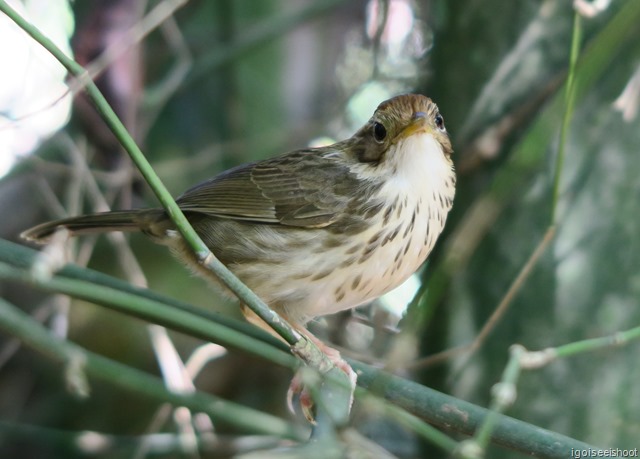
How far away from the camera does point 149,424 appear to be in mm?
4137

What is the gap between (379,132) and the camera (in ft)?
9.84

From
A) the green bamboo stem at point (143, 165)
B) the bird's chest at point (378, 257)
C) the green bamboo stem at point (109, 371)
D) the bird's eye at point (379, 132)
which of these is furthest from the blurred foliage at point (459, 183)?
the green bamboo stem at point (109, 371)

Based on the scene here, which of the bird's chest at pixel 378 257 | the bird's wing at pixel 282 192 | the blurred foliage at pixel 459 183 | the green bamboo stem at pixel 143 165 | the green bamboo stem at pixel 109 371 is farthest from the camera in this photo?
the blurred foliage at pixel 459 183

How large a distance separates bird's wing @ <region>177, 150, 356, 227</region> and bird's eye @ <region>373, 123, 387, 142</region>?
0.55 ft

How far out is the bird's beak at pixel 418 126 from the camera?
9.23ft

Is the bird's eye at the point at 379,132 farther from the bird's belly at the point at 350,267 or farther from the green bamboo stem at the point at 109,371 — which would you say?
the green bamboo stem at the point at 109,371

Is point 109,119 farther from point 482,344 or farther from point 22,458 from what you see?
point 22,458

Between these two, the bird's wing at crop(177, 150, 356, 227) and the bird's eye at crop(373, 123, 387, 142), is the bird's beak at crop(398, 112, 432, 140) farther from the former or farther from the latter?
the bird's wing at crop(177, 150, 356, 227)

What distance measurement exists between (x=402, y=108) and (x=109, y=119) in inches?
57.0

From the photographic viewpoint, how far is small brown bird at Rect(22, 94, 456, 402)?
2.93m

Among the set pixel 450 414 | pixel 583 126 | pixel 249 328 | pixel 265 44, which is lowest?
pixel 450 414

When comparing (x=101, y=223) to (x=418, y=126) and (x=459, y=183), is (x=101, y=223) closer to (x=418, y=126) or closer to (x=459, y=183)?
(x=418, y=126)

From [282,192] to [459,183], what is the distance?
795 mm

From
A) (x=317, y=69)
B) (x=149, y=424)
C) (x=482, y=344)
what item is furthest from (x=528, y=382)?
(x=317, y=69)
